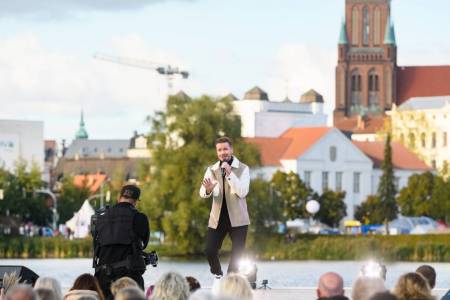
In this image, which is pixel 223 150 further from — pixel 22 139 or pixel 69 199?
pixel 22 139

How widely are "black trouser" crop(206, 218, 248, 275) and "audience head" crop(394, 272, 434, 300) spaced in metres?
5.78

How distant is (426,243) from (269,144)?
253 ft

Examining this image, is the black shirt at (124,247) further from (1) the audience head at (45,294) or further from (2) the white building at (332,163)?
(2) the white building at (332,163)

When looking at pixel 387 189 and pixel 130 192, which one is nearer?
pixel 130 192

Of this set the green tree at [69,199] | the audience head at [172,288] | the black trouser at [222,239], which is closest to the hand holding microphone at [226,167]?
the black trouser at [222,239]

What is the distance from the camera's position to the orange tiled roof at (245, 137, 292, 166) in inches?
6462

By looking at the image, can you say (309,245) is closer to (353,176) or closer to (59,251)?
(59,251)

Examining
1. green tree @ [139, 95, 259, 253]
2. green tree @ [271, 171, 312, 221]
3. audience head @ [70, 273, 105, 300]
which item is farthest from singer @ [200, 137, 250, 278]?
green tree @ [271, 171, 312, 221]

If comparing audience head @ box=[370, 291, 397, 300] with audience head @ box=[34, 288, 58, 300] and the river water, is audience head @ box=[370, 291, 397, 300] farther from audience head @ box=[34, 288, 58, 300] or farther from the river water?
the river water

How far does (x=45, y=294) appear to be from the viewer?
1399 centimetres

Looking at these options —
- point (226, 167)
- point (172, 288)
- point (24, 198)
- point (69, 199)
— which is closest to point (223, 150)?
point (226, 167)

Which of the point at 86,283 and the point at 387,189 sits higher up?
the point at 387,189

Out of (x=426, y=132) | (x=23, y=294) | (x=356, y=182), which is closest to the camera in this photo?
(x=23, y=294)

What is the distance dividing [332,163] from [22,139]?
3163 centimetres
